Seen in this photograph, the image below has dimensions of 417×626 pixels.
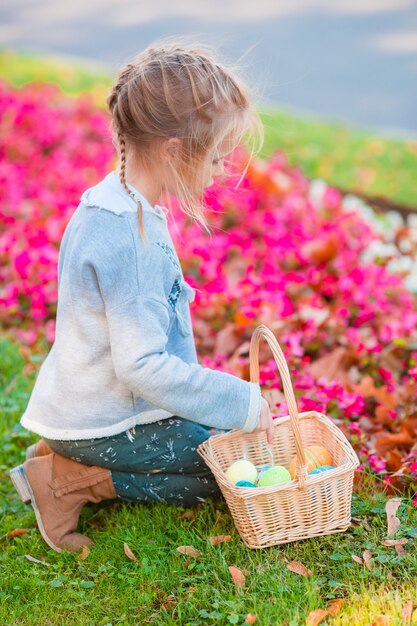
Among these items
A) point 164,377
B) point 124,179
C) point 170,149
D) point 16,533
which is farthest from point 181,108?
point 16,533

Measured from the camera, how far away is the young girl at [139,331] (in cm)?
223

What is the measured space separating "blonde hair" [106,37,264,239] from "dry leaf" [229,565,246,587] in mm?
1033

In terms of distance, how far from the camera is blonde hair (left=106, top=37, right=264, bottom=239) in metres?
2.23

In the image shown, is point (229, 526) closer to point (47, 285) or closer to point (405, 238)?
point (47, 285)

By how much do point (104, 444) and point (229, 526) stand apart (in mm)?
497

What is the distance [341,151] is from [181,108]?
583 cm

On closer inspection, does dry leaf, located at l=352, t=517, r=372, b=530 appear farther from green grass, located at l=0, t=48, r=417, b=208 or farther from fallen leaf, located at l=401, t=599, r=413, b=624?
green grass, located at l=0, t=48, r=417, b=208

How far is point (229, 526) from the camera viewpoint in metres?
2.54

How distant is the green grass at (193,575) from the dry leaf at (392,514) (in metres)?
0.02

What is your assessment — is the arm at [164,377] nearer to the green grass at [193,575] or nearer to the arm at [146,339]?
the arm at [146,339]

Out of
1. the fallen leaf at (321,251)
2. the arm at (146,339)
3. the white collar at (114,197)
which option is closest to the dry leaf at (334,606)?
the arm at (146,339)

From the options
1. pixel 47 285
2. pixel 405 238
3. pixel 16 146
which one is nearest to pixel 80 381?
pixel 47 285

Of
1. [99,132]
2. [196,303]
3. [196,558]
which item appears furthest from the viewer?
[99,132]

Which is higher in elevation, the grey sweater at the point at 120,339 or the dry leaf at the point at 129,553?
the grey sweater at the point at 120,339
